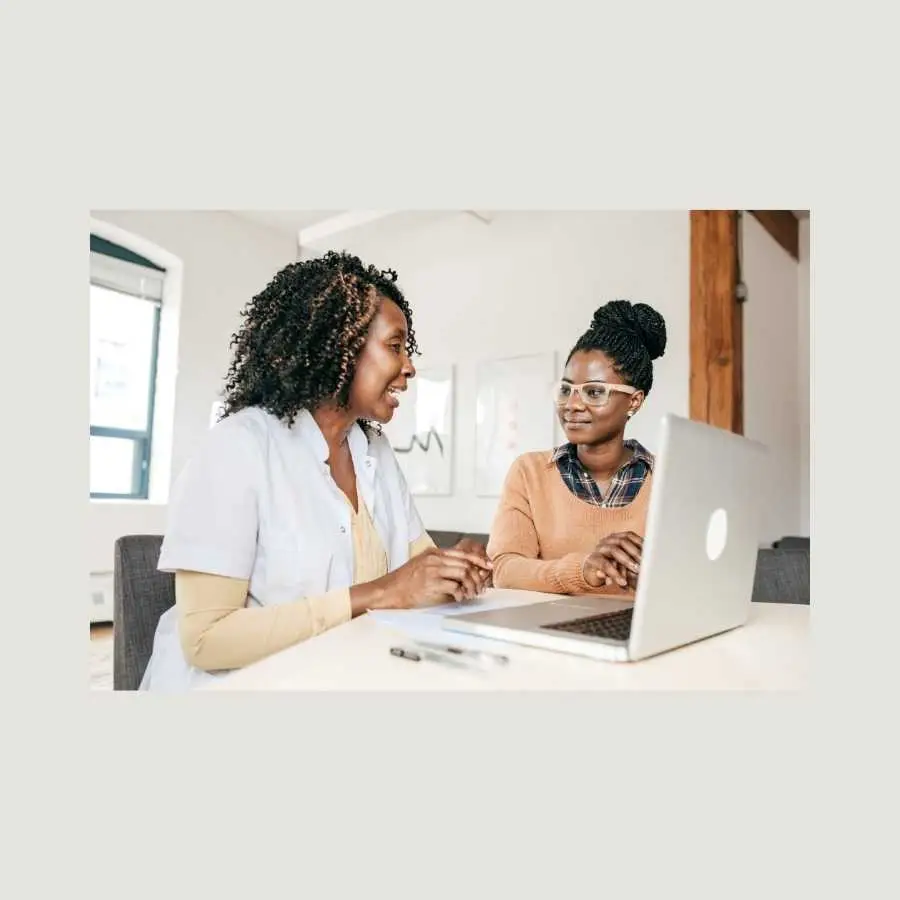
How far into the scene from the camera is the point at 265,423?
1.04m

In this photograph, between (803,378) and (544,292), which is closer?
(544,292)

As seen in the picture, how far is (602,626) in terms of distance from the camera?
28.1 inches

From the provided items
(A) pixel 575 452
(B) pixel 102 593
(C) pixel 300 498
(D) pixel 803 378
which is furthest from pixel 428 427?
(D) pixel 803 378

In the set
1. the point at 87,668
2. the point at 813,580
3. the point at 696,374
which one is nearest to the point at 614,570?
the point at 813,580

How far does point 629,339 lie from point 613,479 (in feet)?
1.21

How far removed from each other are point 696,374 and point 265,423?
172cm

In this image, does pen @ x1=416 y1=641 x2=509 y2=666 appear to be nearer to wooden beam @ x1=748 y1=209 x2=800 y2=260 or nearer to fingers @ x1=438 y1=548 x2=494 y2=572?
fingers @ x1=438 y1=548 x2=494 y2=572

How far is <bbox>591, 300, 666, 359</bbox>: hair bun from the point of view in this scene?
1657 millimetres

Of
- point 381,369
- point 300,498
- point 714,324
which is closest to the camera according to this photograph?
point 300,498

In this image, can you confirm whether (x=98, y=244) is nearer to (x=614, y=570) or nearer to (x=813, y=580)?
(x=614, y=570)

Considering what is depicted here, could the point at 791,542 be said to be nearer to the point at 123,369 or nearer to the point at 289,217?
the point at 289,217

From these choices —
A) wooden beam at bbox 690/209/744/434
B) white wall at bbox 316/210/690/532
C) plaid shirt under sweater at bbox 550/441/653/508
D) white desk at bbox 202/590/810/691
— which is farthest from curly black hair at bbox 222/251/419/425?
wooden beam at bbox 690/209/744/434

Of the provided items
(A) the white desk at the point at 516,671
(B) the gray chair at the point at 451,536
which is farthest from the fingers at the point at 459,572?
(B) the gray chair at the point at 451,536

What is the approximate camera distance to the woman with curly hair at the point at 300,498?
2.84 ft
